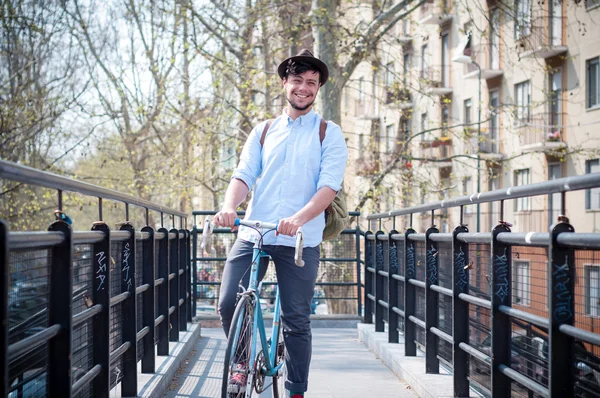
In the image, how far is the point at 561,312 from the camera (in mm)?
3568

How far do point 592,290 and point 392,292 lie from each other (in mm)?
5420

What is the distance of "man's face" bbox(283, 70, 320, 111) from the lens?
4891mm

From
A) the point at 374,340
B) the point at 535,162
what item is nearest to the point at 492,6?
the point at 535,162

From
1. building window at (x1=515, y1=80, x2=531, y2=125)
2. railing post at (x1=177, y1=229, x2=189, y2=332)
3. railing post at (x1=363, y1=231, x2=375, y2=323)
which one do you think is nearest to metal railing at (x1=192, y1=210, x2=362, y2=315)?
railing post at (x1=363, y1=231, x2=375, y2=323)

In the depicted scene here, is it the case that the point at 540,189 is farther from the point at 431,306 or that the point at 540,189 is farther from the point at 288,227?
the point at 431,306

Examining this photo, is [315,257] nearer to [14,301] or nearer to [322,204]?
[322,204]

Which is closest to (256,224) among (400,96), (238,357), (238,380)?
(238,357)

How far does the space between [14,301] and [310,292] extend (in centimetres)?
218

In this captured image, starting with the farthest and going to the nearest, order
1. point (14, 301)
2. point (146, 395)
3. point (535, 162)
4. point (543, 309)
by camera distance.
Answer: point (535, 162)
point (146, 395)
point (543, 309)
point (14, 301)

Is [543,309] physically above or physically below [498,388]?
above

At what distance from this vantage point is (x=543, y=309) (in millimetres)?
3832

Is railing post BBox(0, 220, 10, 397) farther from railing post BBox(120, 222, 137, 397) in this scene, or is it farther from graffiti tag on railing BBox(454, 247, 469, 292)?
graffiti tag on railing BBox(454, 247, 469, 292)

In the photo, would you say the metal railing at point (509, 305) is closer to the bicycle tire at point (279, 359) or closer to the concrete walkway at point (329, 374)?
the concrete walkway at point (329, 374)

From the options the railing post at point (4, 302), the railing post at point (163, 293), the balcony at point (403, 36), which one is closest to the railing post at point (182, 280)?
the railing post at point (163, 293)
